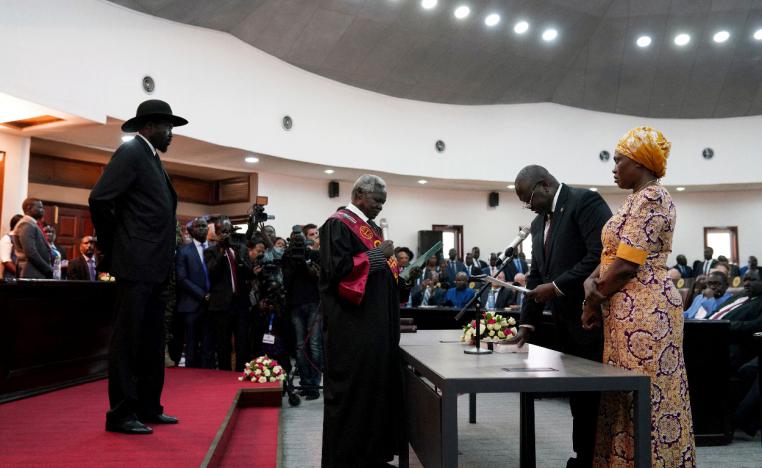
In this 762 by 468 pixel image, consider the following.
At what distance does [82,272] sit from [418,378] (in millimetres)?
5618

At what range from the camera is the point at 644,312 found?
94.5 inches

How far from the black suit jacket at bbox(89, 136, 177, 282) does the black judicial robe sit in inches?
31.7

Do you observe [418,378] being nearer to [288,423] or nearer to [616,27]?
[288,423]

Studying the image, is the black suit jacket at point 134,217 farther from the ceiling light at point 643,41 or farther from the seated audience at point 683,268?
the seated audience at point 683,268

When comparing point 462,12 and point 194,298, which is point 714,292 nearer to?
point 194,298

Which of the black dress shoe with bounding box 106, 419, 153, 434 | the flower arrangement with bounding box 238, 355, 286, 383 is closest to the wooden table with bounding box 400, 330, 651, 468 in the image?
the black dress shoe with bounding box 106, 419, 153, 434

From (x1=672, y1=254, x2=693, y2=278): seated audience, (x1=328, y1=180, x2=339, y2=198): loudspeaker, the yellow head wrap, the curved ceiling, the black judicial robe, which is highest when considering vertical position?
the curved ceiling

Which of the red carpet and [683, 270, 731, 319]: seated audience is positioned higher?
[683, 270, 731, 319]: seated audience

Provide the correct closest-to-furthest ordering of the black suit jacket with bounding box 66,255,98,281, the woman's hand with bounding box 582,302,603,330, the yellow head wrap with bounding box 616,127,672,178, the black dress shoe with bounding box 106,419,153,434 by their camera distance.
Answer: the yellow head wrap with bounding box 616,127,672,178, the woman's hand with bounding box 582,302,603,330, the black dress shoe with bounding box 106,419,153,434, the black suit jacket with bounding box 66,255,98,281

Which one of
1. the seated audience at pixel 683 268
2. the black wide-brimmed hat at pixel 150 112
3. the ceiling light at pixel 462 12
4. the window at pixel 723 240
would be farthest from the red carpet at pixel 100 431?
the window at pixel 723 240

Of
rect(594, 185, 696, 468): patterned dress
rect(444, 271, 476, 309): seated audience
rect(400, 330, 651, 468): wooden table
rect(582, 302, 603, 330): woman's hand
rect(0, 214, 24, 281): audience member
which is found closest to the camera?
rect(400, 330, 651, 468): wooden table

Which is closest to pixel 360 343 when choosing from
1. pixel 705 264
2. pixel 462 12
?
pixel 462 12

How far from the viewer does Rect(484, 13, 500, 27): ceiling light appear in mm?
10883

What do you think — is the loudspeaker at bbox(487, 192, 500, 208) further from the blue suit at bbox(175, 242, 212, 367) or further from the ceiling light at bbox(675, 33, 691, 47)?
the blue suit at bbox(175, 242, 212, 367)
